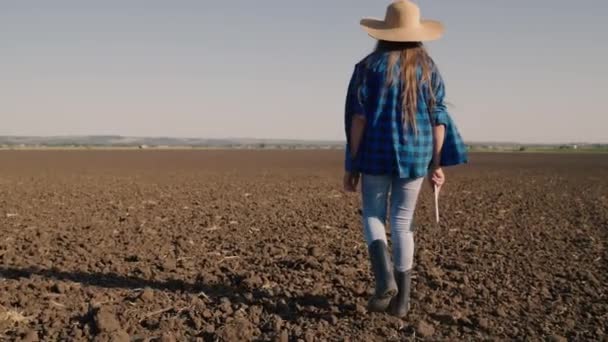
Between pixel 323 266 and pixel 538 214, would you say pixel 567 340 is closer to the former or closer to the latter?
pixel 323 266

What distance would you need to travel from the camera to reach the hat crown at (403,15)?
148 inches

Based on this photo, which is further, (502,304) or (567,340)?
(502,304)

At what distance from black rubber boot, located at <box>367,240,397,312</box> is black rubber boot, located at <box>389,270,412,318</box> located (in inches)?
4.1

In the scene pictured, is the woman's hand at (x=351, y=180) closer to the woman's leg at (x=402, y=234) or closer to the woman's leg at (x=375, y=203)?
the woman's leg at (x=375, y=203)

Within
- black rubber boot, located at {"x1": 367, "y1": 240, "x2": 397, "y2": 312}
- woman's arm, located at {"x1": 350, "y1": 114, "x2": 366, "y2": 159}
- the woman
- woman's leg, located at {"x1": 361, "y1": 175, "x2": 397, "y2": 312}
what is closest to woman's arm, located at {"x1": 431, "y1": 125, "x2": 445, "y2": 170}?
the woman

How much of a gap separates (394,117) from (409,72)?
27 centimetres

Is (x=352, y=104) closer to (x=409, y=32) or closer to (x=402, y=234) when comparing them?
(x=409, y=32)

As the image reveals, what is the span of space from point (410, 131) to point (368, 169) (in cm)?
33

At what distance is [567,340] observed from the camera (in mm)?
3998

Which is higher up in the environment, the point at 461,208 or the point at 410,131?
the point at 410,131

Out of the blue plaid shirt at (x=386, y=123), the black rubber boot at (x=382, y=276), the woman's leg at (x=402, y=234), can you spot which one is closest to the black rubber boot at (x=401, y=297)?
the woman's leg at (x=402, y=234)

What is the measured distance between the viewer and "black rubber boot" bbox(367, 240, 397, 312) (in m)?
3.99

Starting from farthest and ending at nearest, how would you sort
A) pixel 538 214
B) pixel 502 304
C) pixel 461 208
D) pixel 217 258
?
Result: pixel 461 208 → pixel 538 214 → pixel 217 258 → pixel 502 304

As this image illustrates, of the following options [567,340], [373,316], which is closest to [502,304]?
[567,340]
